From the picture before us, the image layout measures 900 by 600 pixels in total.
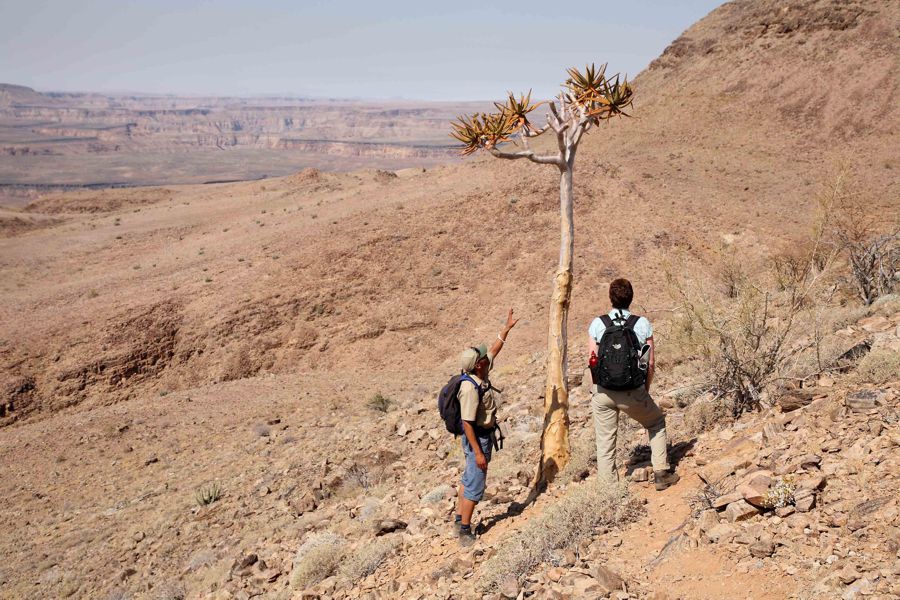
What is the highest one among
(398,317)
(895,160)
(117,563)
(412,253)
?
(895,160)

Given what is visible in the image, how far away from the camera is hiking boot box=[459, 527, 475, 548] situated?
5105 mm

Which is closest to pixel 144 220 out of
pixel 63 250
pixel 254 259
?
pixel 63 250

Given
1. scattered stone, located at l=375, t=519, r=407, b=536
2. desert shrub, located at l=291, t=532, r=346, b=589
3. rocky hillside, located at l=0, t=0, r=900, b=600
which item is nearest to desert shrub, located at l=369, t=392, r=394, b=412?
rocky hillside, located at l=0, t=0, r=900, b=600

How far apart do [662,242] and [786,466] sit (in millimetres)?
13744

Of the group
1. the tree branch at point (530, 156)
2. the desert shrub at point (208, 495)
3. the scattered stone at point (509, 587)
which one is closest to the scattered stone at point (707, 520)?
the scattered stone at point (509, 587)

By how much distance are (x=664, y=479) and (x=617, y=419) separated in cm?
56

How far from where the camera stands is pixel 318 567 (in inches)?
226

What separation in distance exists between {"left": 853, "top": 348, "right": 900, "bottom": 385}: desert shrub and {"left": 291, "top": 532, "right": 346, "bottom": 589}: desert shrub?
4.78 meters

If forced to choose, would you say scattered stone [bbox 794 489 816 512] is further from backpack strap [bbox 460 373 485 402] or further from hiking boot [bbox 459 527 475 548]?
hiking boot [bbox 459 527 475 548]

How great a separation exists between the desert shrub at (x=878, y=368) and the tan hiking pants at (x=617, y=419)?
1.76m

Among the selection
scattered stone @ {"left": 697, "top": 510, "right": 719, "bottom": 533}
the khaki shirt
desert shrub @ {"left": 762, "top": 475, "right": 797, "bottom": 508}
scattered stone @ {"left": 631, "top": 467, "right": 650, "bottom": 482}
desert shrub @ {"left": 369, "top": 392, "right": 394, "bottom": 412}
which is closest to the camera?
desert shrub @ {"left": 762, "top": 475, "right": 797, "bottom": 508}

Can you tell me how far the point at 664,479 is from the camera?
4.78m

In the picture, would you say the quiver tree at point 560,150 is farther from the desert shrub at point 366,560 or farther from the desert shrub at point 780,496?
the desert shrub at point 780,496

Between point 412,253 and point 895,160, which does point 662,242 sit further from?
point 895,160
